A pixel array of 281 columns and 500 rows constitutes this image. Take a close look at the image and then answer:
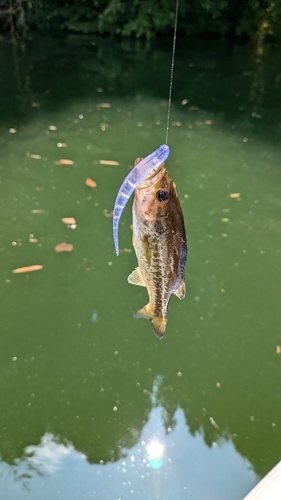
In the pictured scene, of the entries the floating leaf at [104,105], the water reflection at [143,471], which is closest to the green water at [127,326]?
the water reflection at [143,471]

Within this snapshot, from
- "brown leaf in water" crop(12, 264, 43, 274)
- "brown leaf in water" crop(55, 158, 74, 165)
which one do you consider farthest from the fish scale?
"brown leaf in water" crop(55, 158, 74, 165)

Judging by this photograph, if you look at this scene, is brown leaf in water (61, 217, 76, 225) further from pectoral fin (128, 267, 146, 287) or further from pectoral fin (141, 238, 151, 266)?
pectoral fin (141, 238, 151, 266)

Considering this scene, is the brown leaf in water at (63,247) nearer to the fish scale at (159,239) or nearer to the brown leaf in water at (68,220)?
the brown leaf in water at (68,220)

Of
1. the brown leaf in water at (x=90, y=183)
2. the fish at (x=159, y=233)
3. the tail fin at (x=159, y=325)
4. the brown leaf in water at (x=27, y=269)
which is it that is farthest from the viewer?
the brown leaf in water at (x=90, y=183)

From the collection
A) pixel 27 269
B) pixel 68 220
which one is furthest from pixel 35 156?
pixel 27 269

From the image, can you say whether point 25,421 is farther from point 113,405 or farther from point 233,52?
point 233,52

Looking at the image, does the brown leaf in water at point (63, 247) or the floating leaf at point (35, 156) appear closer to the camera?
the brown leaf in water at point (63, 247)

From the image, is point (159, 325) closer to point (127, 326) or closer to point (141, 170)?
point (141, 170)
